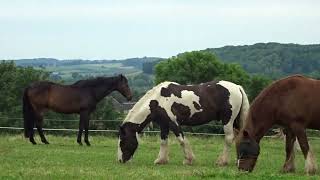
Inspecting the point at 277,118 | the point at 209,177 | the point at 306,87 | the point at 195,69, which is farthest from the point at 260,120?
the point at 195,69

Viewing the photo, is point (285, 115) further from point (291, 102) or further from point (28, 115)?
point (28, 115)

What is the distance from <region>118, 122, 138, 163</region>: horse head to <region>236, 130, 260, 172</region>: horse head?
12.0ft

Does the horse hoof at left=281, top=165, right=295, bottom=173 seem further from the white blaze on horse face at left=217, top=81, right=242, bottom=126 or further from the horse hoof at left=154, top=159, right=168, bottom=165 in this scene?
the horse hoof at left=154, top=159, right=168, bottom=165

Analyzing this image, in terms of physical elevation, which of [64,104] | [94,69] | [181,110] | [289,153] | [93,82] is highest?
[93,82]

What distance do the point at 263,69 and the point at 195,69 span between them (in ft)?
89.7

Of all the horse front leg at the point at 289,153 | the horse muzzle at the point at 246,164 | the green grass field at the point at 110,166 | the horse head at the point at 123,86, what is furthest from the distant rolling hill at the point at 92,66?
the horse muzzle at the point at 246,164

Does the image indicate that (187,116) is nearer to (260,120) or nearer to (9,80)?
(260,120)

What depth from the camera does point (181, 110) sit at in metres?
15.0

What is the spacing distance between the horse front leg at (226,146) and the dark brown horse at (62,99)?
7.00m

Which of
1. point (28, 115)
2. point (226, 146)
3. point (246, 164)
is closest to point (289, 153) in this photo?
point (246, 164)

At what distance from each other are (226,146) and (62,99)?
26.1 feet

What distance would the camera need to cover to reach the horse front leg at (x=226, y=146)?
1464 centimetres

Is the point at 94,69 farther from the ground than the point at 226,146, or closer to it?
closer to it

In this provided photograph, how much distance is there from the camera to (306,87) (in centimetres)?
1219
